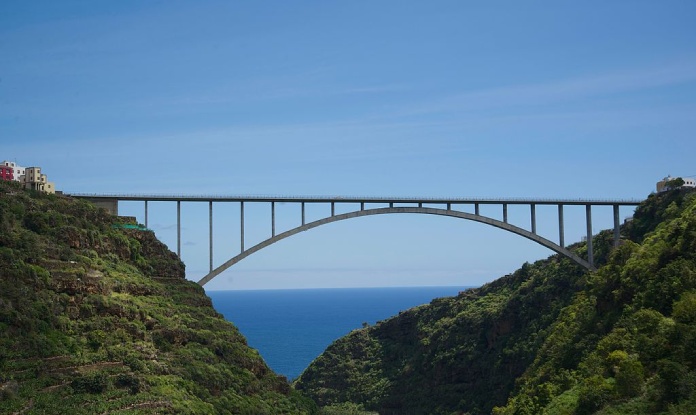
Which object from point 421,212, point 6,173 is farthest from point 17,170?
point 421,212

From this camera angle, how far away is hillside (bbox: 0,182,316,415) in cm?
3300

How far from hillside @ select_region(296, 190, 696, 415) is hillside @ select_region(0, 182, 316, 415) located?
14.3m

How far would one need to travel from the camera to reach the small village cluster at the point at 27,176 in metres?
49.9

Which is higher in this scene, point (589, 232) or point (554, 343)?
point (589, 232)

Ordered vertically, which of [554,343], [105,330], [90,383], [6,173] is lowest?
[554,343]

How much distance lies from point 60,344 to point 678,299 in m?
24.9

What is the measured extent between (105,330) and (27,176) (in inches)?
630

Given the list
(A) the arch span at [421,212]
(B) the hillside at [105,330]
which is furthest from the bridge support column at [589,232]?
(B) the hillside at [105,330]

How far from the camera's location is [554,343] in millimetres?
52688

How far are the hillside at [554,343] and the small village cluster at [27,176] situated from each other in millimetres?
27059

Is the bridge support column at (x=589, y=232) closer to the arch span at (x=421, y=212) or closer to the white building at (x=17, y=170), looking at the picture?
the arch span at (x=421, y=212)

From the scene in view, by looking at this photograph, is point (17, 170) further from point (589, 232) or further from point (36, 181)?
point (589, 232)

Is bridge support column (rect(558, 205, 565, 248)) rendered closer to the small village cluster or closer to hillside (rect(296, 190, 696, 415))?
hillside (rect(296, 190, 696, 415))

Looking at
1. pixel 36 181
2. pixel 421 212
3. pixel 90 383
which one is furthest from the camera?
pixel 421 212
